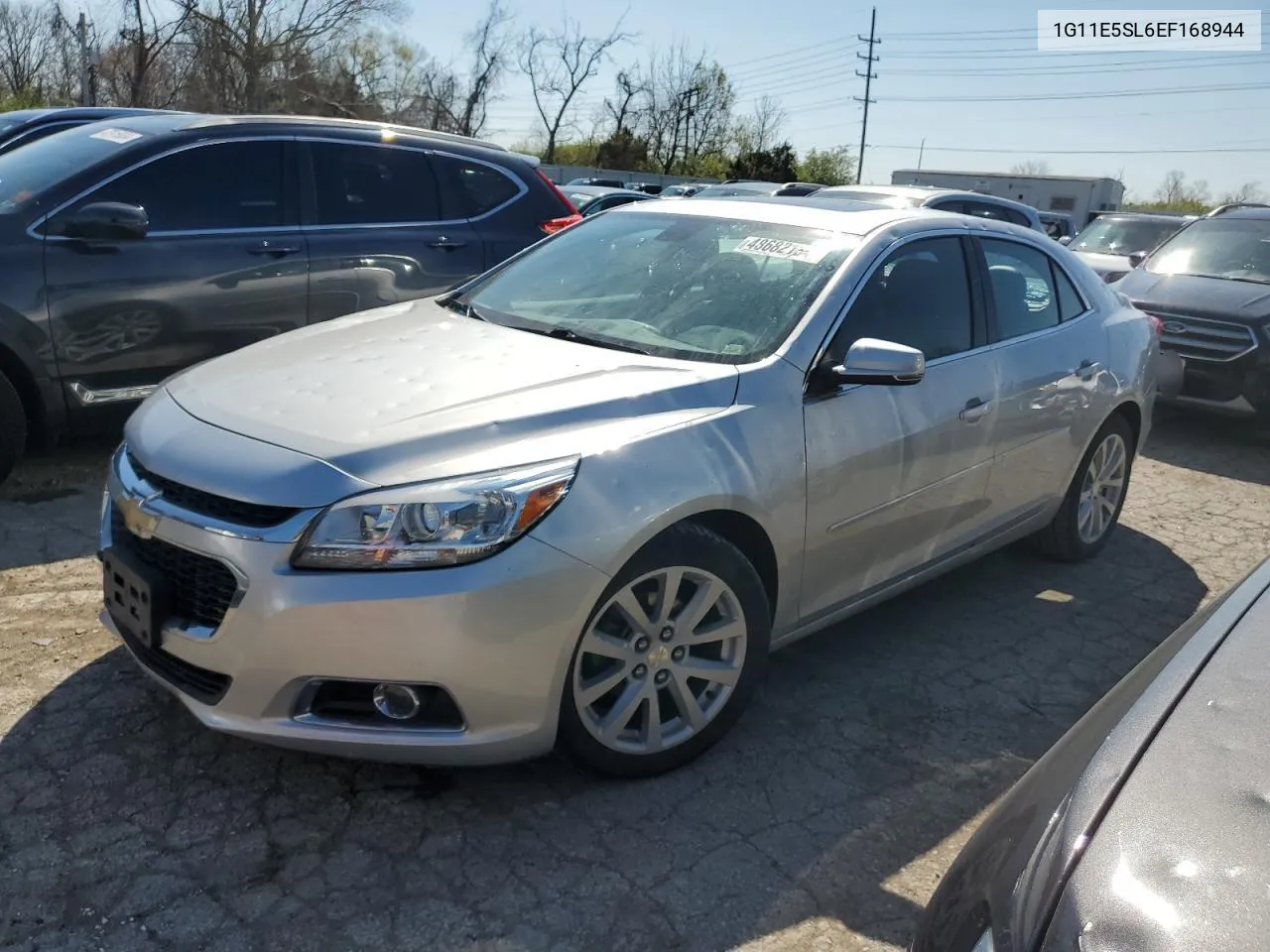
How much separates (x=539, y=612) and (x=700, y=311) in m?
1.37

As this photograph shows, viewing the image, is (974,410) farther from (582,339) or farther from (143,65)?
(143,65)

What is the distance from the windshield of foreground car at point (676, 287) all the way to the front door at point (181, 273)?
1799 mm

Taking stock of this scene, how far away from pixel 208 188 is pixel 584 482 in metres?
3.69

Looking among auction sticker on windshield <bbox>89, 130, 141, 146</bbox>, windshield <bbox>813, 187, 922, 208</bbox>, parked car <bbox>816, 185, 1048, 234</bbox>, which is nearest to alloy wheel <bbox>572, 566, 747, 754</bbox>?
auction sticker on windshield <bbox>89, 130, 141, 146</bbox>


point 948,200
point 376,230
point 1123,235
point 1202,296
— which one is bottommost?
point 1202,296

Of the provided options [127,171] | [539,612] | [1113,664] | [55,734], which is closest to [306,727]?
[539,612]

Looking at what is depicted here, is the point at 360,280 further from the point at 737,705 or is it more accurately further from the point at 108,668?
the point at 737,705

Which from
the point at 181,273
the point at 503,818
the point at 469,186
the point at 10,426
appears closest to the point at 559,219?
the point at 469,186

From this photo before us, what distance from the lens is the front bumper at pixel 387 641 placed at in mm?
2443

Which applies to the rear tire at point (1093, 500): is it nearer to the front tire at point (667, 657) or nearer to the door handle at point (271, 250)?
the front tire at point (667, 657)

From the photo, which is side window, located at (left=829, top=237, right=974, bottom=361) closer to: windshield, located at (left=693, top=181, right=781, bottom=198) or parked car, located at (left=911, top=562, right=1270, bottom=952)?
parked car, located at (left=911, top=562, right=1270, bottom=952)

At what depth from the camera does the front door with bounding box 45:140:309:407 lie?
483cm

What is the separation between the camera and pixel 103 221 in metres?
4.75

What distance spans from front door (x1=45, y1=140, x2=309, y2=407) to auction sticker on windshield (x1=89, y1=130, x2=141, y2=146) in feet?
0.65
